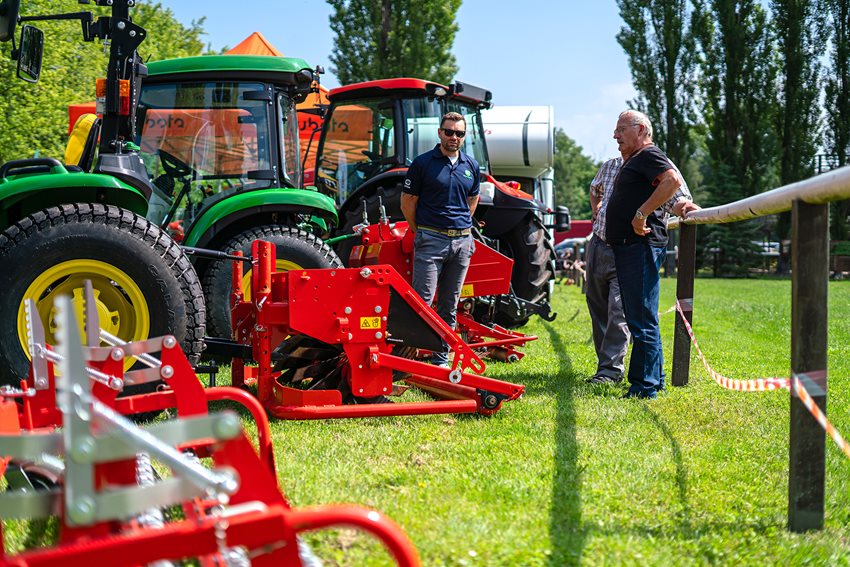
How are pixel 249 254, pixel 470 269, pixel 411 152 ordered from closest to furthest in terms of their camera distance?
pixel 249 254 < pixel 470 269 < pixel 411 152

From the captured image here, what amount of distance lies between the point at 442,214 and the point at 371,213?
2537 millimetres

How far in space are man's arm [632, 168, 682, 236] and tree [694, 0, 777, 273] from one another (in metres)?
26.4

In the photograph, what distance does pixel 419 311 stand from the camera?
5031mm

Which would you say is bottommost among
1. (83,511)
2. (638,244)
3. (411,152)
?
(83,511)

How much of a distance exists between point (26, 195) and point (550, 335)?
231 inches

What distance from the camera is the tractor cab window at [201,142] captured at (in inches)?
265

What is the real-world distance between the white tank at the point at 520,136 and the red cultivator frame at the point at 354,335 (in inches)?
392

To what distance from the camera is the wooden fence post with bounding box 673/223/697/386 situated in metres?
6.13

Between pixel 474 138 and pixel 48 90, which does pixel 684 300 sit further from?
Answer: pixel 48 90

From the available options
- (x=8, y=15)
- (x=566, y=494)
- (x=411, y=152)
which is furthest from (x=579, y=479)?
(x=411, y=152)

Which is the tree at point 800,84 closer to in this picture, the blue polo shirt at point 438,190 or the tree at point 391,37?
the tree at point 391,37

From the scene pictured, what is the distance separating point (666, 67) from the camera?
32.8 m

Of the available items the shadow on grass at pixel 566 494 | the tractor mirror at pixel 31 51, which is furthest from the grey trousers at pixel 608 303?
the tractor mirror at pixel 31 51

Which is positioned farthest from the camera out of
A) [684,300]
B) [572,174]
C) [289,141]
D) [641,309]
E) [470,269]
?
[572,174]
